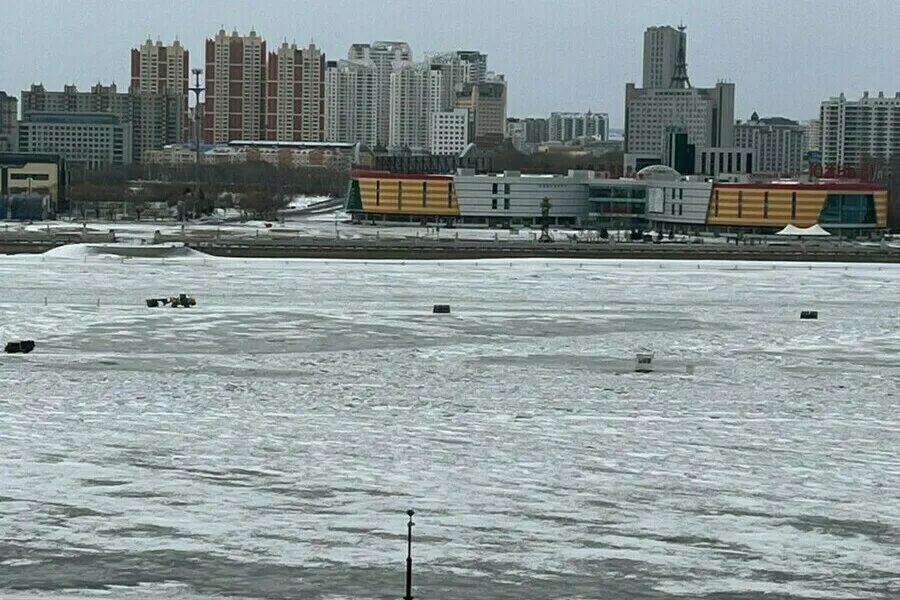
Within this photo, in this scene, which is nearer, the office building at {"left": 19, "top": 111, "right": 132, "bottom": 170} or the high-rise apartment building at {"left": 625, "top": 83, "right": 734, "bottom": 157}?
the office building at {"left": 19, "top": 111, "right": 132, "bottom": 170}

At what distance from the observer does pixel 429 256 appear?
50.0m

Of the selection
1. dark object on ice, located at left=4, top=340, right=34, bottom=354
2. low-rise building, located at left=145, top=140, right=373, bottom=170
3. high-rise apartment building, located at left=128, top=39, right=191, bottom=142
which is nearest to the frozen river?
dark object on ice, located at left=4, top=340, right=34, bottom=354

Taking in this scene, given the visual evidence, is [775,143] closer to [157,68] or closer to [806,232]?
[157,68]

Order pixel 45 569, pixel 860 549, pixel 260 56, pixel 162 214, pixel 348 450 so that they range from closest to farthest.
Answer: pixel 45 569 < pixel 860 549 < pixel 348 450 < pixel 162 214 < pixel 260 56

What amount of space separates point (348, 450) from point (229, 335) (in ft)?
34.7

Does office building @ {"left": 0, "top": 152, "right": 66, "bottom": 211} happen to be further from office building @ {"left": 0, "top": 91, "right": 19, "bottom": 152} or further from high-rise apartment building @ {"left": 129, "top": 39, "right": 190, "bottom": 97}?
high-rise apartment building @ {"left": 129, "top": 39, "right": 190, "bottom": 97}

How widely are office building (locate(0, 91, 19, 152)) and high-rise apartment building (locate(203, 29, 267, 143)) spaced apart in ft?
62.4

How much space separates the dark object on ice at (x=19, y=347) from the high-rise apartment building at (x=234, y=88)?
146 metres

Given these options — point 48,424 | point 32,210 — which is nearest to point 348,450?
point 48,424

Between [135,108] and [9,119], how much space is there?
17.1 m

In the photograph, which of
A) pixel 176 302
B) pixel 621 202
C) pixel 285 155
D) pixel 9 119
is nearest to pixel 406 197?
pixel 621 202

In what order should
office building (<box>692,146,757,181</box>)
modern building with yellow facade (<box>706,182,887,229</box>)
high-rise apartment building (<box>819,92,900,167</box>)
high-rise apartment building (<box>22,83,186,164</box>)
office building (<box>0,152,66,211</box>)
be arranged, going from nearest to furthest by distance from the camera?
modern building with yellow facade (<box>706,182,887,229</box>)
office building (<box>0,152,66,211</box>)
office building (<box>692,146,757,181</box>)
high-rise apartment building (<box>819,92,900,167</box>)
high-rise apartment building (<box>22,83,186,164</box>)

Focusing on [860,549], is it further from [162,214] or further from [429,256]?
[162,214]

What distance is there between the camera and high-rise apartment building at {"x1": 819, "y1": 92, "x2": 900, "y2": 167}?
161m
